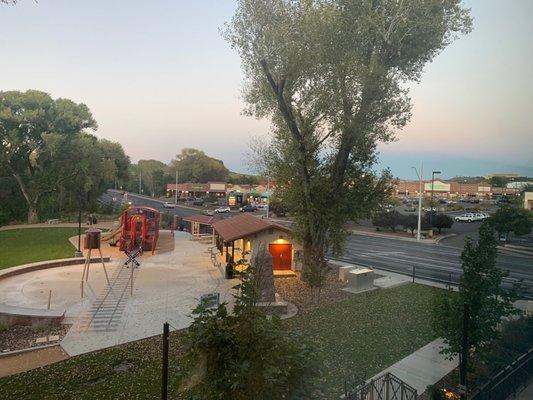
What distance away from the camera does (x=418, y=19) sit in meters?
19.4

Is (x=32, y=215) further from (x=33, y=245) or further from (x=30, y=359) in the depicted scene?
(x=30, y=359)

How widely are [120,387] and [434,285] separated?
17424 mm

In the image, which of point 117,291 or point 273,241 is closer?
point 117,291

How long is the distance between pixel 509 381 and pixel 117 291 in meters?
16.0

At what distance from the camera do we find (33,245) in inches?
1155

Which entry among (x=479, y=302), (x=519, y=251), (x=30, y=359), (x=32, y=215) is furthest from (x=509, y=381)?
(x=32, y=215)

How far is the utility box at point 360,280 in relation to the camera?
63.8 feet

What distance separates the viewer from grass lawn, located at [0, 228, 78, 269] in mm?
24380

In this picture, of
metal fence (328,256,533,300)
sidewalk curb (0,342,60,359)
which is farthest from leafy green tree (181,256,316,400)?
metal fence (328,256,533,300)

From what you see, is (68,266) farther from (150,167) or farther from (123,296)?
(150,167)

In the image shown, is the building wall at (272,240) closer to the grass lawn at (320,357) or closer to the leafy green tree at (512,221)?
the grass lawn at (320,357)

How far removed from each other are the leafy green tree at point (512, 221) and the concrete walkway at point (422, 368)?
29.2 meters

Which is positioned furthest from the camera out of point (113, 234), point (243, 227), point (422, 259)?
point (113, 234)

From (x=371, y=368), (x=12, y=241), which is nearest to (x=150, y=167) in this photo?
(x=12, y=241)
